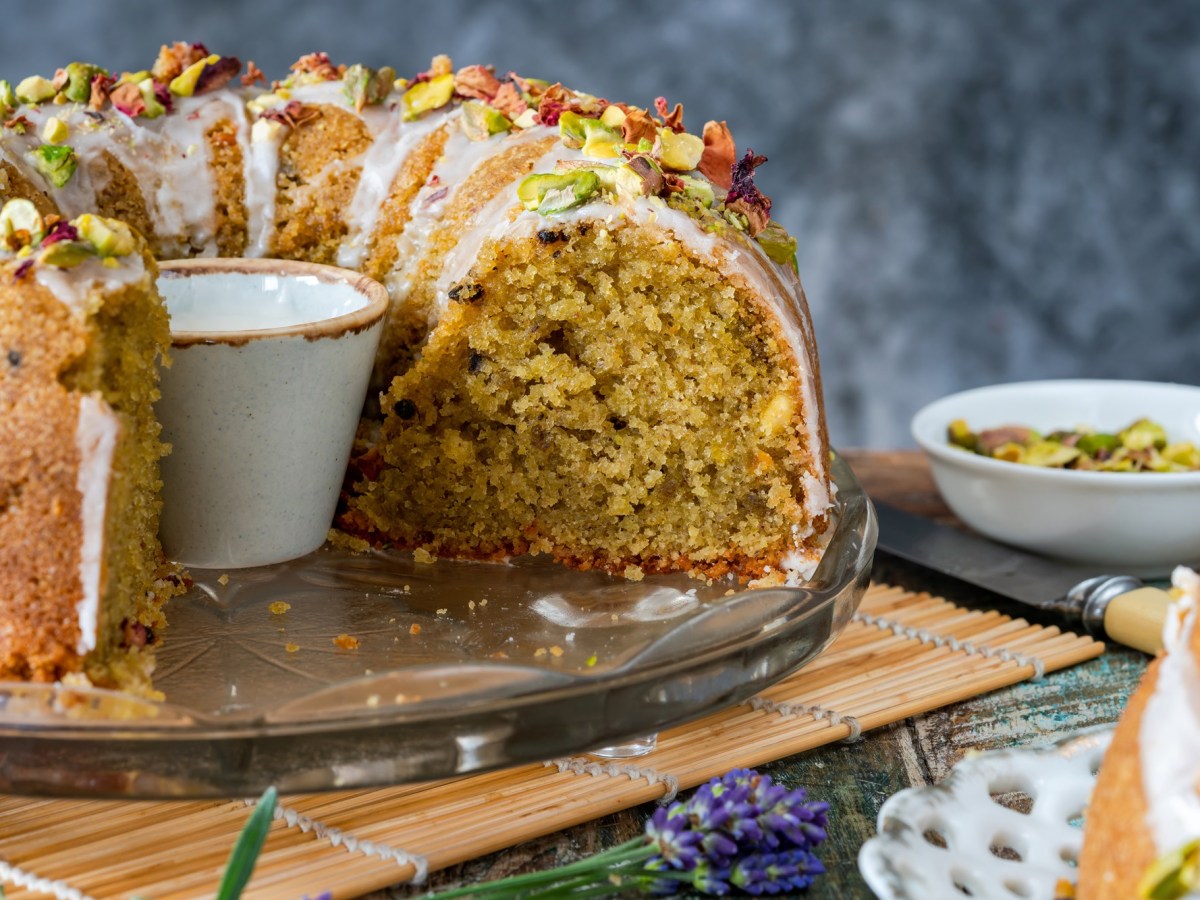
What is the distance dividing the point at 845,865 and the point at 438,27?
3.82 m

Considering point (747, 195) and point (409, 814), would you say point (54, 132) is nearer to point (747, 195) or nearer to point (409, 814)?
point (747, 195)

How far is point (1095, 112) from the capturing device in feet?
17.8

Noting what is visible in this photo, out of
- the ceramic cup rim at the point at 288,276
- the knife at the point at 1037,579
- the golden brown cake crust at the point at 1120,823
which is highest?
the ceramic cup rim at the point at 288,276

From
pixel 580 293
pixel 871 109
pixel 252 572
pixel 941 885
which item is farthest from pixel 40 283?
pixel 871 109

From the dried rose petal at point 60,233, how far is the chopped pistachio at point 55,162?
0.66 metres

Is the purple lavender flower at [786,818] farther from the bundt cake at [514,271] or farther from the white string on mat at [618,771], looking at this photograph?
the bundt cake at [514,271]

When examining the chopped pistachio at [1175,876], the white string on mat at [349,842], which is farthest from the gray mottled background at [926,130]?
the chopped pistachio at [1175,876]

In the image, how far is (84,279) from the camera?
2127mm

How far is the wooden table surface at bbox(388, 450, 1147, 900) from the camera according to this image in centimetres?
201

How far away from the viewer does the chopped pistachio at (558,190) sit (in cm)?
256

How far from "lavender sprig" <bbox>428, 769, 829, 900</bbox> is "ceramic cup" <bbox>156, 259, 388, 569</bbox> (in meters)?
1.04

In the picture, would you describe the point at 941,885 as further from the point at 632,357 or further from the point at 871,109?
the point at 871,109

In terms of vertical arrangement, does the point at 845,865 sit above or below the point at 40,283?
below

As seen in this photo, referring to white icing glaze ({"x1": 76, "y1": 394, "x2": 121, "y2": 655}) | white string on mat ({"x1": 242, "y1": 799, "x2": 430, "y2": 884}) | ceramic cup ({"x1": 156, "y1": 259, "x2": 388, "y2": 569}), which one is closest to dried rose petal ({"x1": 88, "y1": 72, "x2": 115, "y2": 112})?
ceramic cup ({"x1": 156, "y1": 259, "x2": 388, "y2": 569})
